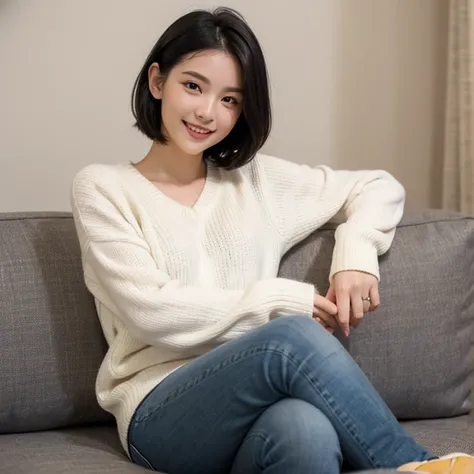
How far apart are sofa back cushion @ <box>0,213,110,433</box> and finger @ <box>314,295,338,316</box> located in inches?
16.5

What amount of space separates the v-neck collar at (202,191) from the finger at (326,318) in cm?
29

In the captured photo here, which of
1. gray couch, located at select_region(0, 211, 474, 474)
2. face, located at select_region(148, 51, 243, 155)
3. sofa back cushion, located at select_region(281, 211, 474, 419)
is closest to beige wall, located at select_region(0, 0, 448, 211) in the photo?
gray couch, located at select_region(0, 211, 474, 474)

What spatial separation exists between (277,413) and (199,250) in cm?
37

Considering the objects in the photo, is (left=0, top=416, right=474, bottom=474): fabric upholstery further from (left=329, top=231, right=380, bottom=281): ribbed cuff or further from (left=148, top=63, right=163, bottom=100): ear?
(left=148, top=63, right=163, bottom=100): ear

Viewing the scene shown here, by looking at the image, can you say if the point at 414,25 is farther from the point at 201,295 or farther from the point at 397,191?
the point at 201,295

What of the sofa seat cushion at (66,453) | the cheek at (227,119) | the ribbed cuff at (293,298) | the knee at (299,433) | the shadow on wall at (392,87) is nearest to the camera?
the knee at (299,433)

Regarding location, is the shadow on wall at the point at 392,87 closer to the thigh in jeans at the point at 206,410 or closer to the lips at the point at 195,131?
the lips at the point at 195,131

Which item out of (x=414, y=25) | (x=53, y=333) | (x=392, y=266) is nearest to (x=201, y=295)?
(x=53, y=333)

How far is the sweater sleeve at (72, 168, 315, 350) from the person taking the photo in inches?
60.7

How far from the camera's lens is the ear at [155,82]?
5.63 feet

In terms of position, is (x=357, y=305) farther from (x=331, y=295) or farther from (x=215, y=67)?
(x=215, y=67)

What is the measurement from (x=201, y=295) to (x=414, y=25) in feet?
3.86

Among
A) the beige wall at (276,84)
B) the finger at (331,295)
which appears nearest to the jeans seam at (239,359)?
the finger at (331,295)

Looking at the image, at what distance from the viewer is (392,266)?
1.84 meters
